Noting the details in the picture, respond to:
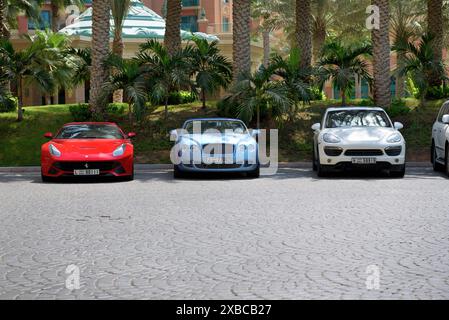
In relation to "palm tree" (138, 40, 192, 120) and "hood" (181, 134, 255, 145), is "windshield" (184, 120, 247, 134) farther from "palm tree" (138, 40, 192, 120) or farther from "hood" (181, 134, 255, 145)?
"palm tree" (138, 40, 192, 120)

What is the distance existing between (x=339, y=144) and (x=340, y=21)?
107 feet

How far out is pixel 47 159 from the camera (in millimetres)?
17312

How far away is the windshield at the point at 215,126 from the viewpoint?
733 inches

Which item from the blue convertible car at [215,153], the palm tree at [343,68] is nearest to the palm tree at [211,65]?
the palm tree at [343,68]

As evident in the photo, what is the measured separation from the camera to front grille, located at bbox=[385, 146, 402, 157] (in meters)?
17.4

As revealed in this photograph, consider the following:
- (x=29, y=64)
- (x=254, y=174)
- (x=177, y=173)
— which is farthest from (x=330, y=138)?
(x=29, y=64)

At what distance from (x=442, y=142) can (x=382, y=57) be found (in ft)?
28.9

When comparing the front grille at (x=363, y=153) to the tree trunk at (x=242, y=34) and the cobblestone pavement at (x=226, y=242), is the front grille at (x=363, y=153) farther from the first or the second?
the tree trunk at (x=242, y=34)

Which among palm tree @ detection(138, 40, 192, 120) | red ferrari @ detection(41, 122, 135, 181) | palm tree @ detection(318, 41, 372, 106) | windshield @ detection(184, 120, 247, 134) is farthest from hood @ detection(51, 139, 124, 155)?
palm tree @ detection(318, 41, 372, 106)

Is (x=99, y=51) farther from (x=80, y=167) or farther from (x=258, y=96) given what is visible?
(x=80, y=167)

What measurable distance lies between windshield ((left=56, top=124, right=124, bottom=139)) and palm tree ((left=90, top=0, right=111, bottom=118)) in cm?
670

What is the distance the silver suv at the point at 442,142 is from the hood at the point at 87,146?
7.30 m

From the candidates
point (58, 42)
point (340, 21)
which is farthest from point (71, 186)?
point (340, 21)

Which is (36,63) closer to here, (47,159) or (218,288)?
(47,159)
